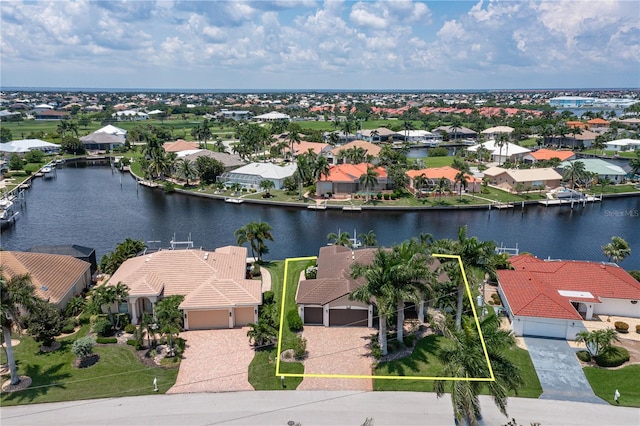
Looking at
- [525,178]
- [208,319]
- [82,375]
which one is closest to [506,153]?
[525,178]

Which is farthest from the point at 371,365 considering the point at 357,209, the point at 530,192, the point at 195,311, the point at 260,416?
the point at 530,192

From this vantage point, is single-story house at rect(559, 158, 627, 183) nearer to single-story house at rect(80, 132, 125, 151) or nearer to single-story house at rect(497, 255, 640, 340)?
single-story house at rect(497, 255, 640, 340)

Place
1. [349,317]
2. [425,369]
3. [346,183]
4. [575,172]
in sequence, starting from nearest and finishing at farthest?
[425,369]
[349,317]
[346,183]
[575,172]

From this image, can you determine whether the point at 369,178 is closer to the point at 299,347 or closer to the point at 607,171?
the point at 299,347

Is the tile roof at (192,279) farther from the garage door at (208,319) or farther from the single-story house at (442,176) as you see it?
the single-story house at (442,176)

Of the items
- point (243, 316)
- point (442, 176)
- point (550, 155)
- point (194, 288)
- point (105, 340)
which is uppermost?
point (550, 155)

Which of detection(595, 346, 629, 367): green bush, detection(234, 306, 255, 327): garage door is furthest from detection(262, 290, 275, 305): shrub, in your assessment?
detection(595, 346, 629, 367): green bush
